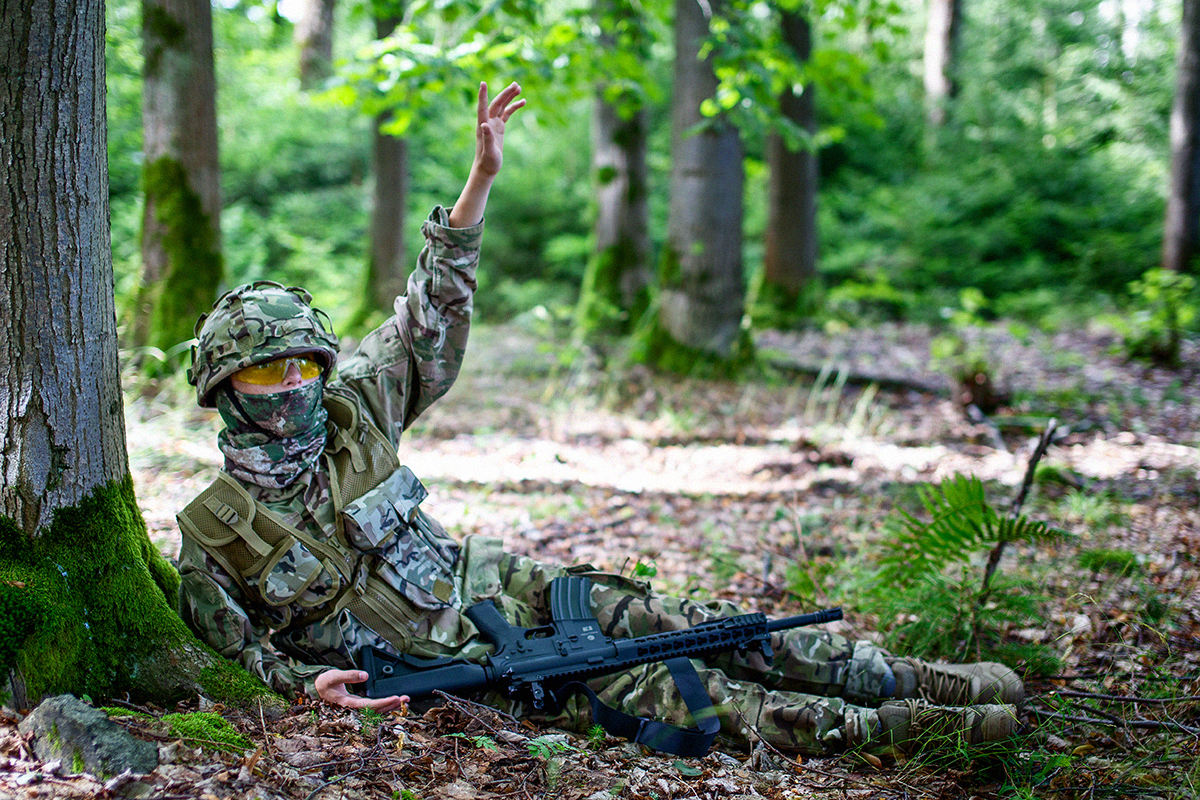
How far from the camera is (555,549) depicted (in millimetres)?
4418

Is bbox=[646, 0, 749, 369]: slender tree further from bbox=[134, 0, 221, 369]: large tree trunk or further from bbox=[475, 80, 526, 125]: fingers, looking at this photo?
bbox=[475, 80, 526, 125]: fingers

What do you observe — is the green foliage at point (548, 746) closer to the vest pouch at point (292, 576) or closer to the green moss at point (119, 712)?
the vest pouch at point (292, 576)

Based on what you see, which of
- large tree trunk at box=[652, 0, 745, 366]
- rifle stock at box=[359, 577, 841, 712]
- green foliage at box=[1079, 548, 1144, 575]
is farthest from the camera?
large tree trunk at box=[652, 0, 745, 366]

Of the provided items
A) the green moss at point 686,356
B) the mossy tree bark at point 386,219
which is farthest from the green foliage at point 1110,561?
the mossy tree bark at point 386,219

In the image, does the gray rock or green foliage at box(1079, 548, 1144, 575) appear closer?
the gray rock

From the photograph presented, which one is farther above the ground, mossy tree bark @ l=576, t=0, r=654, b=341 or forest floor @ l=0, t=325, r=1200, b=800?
mossy tree bark @ l=576, t=0, r=654, b=341

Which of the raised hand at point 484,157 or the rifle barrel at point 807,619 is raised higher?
the raised hand at point 484,157

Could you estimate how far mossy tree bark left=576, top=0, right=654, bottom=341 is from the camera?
10.5m

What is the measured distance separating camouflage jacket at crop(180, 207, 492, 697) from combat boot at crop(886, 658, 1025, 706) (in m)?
1.65

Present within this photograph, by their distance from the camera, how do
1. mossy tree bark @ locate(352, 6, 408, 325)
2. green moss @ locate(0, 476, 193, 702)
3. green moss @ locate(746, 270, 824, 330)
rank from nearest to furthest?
green moss @ locate(0, 476, 193, 702), mossy tree bark @ locate(352, 6, 408, 325), green moss @ locate(746, 270, 824, 330)

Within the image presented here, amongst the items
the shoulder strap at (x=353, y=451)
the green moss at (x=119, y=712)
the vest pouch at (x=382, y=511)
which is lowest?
the green moss at (x=119, y=712)

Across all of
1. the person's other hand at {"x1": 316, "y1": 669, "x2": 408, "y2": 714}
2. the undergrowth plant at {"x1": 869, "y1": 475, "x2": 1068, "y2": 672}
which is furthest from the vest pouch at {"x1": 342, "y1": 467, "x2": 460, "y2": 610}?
the undergrowth plant at {"x1": 869, "y1": 475, "x2": 1068, "y2": 672}

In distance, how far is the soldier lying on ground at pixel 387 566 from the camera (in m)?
2.64

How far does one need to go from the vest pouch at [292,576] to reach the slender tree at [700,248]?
584 cm
